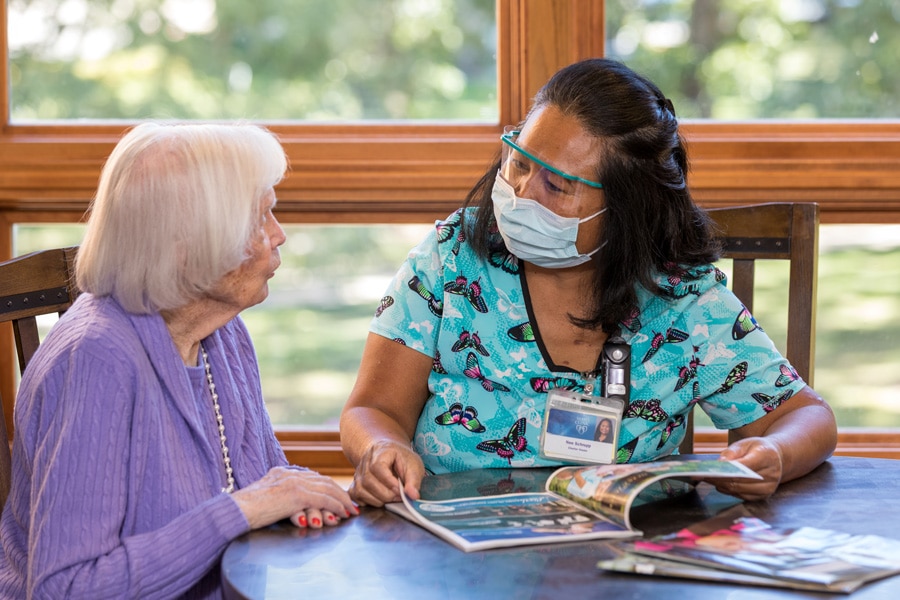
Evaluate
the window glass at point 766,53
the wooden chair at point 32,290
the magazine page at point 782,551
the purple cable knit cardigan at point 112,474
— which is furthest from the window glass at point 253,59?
the magazine page at point 782,551

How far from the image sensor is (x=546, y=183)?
6.39 ft

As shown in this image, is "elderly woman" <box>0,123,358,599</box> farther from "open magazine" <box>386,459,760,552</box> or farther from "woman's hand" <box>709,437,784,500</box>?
"woman's hand" <box>709,437,784,500</box>

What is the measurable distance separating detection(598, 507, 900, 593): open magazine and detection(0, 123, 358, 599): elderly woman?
451 millimetres

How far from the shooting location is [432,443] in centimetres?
196

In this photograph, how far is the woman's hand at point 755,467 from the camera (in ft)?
5.25

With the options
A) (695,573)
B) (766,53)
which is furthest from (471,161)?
(695,573)

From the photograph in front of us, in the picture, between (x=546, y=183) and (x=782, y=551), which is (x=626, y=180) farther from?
(x=782, y=551)

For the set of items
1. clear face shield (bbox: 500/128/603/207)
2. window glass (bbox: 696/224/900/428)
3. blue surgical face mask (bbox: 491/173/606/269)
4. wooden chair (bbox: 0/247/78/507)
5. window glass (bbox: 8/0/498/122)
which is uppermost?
window glass (bbox: 8/0/498/122)

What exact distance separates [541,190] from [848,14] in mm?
1726

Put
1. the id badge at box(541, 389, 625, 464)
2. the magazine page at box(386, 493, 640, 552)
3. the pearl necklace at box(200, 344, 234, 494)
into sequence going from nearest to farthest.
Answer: the magazine page at box(386, 493, 640, 552), the pearl necklace at box(200, 344, 234, 494), the id badge at box(541, 389, 625, 464)

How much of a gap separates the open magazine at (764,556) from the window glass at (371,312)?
1.89 m

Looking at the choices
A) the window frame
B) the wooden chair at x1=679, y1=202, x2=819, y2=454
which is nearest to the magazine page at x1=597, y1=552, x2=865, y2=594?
the wooden chair at x1=679, y1=202, x2=819, y2=454

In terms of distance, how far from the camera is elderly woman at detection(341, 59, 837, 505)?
1931 millimetres

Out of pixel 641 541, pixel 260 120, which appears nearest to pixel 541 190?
pixel 641 541
